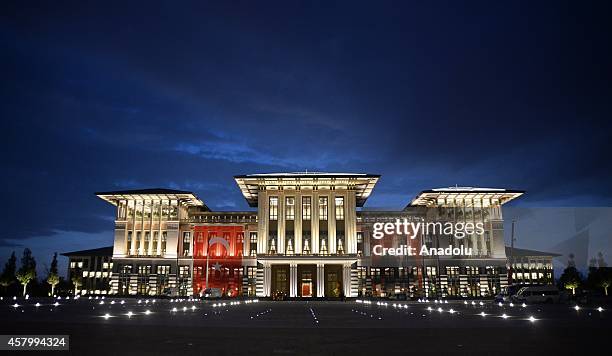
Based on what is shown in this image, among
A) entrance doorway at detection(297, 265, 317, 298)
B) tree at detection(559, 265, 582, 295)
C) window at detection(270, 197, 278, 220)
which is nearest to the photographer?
entrance doorway at detection(297, 265, 317, 298)

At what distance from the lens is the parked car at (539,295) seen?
49000 millimetres

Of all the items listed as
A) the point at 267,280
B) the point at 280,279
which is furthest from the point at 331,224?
the point at 267,280

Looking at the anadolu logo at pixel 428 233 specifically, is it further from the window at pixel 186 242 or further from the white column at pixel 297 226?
the window at pixel 186 242

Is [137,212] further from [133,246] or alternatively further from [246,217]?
[246,217]

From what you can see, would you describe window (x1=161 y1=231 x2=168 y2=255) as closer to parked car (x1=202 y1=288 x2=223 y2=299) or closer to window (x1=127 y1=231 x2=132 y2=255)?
window (x1=127 y1=231 x2=132 y2=255)

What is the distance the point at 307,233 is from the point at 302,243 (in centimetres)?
156

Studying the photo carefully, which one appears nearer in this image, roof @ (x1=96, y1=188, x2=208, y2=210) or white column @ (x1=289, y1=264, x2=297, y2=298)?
white column @ (x1=289, y1=264, x2=297, y2=298)

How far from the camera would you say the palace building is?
68875 millimetres

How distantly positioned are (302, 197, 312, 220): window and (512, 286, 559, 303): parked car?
29884 mm

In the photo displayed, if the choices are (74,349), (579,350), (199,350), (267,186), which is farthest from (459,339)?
(267,186)

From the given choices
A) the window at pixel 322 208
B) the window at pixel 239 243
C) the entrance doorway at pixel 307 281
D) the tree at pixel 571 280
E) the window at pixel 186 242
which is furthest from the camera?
the tree at pixel 571 280

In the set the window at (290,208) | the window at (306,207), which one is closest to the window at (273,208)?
the window at (290,208)

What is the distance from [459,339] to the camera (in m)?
12.6

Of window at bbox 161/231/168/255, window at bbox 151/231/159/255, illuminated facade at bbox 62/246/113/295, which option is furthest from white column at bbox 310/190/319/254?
illuminated facade at bbox 62/246/113/295
